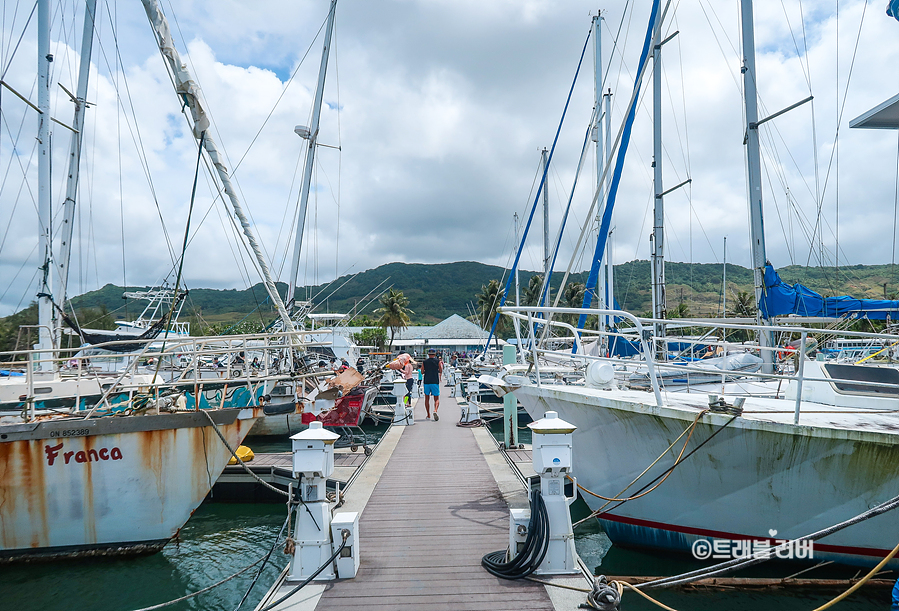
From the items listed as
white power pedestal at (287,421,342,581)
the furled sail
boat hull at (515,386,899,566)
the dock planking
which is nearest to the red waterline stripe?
boat hull at (515,386,899,566)

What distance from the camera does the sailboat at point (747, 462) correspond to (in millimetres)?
5973

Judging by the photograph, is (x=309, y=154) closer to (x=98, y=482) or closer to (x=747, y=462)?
(x=98, y=482)

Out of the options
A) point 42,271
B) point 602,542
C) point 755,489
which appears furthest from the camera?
point 42,271

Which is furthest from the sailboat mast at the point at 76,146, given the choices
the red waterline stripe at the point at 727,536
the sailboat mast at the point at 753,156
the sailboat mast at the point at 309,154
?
the sailboat mast at the point at 753,156

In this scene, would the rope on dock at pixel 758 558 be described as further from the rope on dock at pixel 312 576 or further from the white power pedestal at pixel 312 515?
the white power pedestal at pixel 312 515

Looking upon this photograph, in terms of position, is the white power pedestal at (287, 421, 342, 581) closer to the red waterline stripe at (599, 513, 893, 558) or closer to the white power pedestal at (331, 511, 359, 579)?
the white power pedestal at (331, 511, 359, 579)

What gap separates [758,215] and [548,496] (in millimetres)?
7974

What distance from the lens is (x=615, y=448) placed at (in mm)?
7086

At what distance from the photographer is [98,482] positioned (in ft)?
23.9

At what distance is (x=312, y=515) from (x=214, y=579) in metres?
3.66

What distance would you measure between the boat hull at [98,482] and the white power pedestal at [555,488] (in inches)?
195

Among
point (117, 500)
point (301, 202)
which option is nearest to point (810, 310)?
point (117, 500)

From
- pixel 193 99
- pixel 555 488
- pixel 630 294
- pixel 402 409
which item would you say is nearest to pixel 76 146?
pixel 193 99

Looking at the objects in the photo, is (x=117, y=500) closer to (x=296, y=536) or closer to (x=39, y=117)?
(x=296, y=536)
